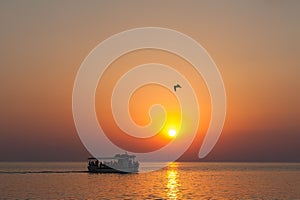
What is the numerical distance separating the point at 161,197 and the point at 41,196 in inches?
865

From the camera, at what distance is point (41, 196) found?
277 feet

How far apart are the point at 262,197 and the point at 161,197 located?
18734 millimetres

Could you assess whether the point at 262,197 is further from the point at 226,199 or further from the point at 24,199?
the point at 24,199

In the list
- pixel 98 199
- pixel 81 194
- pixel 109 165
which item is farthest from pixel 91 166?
pixel 98 199

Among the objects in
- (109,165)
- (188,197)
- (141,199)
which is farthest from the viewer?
(109,165)

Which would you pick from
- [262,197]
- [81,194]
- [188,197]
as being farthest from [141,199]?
[262,197]

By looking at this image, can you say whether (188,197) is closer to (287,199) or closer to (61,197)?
(287,199)

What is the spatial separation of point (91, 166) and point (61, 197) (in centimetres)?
8481

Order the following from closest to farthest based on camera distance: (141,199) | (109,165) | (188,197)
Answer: (141,199) → (188,197) → (109,165)

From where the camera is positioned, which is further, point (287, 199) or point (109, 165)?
point (109, 165)

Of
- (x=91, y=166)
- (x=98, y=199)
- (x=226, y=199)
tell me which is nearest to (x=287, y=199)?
(x=226, y=199)

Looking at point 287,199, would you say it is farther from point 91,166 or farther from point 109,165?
point 91,166

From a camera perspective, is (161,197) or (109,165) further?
(109,165)

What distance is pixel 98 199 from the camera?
7794cm
